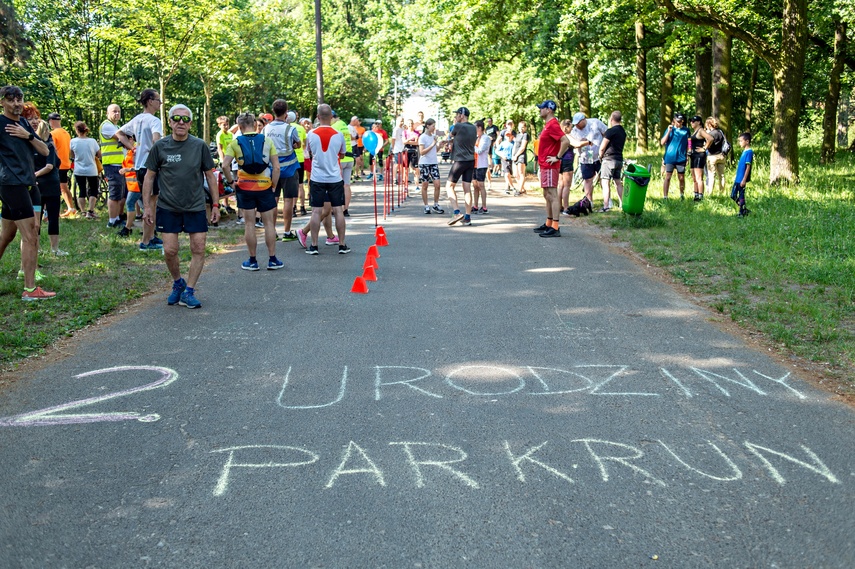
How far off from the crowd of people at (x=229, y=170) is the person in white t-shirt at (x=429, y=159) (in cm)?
2

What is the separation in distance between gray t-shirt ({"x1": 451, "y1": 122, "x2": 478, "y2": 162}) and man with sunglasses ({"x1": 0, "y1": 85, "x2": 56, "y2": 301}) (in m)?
7.35

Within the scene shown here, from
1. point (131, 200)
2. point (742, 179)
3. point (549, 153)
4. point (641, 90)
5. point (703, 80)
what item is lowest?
point (131, 200)

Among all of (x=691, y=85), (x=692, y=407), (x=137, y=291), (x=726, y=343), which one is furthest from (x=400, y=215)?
(x=691, y=85)

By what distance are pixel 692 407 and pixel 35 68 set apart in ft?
67.5

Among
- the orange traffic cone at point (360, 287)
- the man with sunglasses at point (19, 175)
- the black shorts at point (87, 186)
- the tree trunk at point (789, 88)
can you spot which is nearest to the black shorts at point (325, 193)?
the orange traffic cone at point (360, 287)

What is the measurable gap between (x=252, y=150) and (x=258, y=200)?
25.1 inches

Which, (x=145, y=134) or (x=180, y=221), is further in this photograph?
(x=145, y=134)

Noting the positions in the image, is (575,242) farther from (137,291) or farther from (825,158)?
(825,158)

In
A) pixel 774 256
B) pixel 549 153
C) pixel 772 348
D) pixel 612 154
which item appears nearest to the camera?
pixel 772 348

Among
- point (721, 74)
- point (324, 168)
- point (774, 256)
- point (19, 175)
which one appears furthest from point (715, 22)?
point (19, 175)

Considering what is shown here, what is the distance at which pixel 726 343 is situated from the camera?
6512mm

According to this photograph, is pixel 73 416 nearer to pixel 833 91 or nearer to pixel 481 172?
pixel 481 172

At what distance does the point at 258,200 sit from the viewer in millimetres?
9453

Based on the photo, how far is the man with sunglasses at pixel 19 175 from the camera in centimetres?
756
